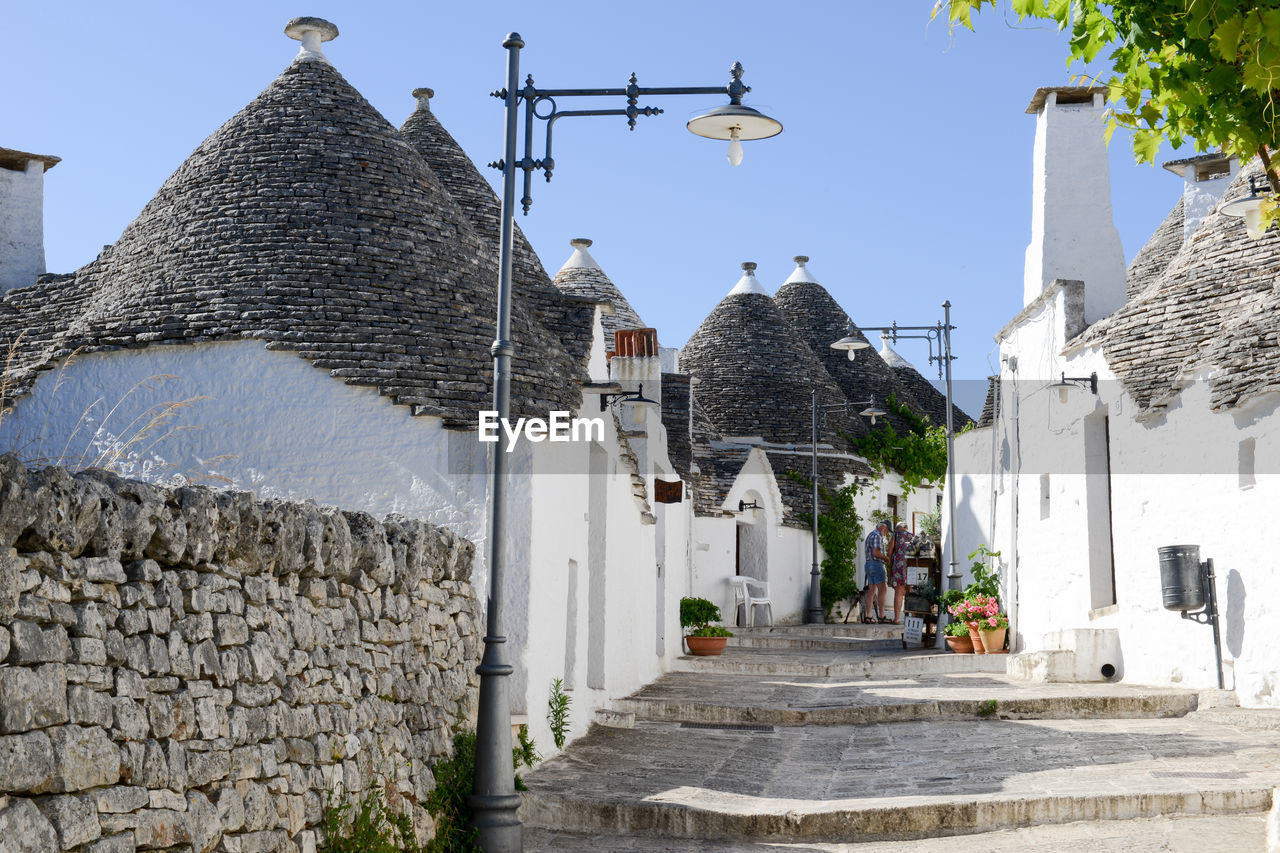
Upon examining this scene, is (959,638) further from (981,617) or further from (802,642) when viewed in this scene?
(802,642)

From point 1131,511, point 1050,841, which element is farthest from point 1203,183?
point 1050,841

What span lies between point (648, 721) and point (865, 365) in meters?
23.4

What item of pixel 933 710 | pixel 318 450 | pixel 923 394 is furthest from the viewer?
pixel 923 394

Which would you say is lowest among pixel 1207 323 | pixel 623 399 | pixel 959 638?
pixel 959 638

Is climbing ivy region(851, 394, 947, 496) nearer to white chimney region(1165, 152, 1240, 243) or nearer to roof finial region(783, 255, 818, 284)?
roof finial region(783, 255, 818, 284)

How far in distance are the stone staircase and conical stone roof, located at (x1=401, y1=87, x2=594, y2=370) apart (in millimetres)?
3831

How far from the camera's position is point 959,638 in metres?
18.6

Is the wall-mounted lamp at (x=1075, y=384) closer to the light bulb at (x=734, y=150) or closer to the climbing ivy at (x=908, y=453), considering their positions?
the light bulb at (x=734, y=150)

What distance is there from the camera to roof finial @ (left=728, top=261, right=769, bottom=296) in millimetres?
31766

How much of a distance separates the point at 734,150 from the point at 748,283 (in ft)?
78.7

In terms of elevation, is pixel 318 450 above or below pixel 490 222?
below

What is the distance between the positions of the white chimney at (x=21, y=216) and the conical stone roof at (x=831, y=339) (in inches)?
817

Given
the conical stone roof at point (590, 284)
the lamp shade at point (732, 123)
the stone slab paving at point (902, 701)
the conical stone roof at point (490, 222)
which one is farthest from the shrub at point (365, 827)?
the conical stone roof at point (590, 284)

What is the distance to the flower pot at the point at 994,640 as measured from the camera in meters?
17.9
